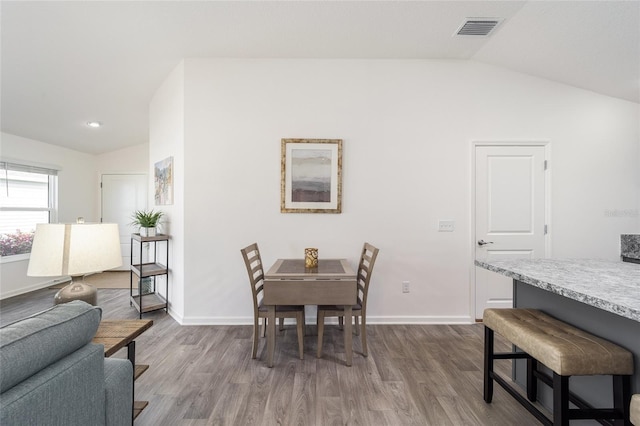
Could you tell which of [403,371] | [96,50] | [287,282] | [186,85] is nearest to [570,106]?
[403,371]

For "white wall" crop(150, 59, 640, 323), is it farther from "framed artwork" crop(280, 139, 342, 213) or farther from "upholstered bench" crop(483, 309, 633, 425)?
"upholstered bench" crop(483, 309, 633, 425)

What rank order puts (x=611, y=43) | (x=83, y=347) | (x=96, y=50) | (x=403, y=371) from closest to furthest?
1. (x=83, y=347)
2. (x=403, y=371)
3. (x=611, y=43)
4. (x=96, y=50)

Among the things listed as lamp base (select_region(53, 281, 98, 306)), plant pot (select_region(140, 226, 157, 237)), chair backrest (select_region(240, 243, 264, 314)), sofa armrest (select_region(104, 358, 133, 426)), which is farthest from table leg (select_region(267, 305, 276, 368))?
plant pot (select_region(140, 226, 157, 237))

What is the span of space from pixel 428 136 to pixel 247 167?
76.5 inches

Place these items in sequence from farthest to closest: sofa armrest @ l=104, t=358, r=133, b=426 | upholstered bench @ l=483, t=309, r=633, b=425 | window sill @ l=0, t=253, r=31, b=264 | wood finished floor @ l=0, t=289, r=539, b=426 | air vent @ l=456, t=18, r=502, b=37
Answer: window sill @ l=0, t=253, r=31, b=264, air vent @ l=456, t=18, r=502, b=37, wood finished floor @ l=0, t=289, r=539, b=426, upholstered bench @ l=483, t=309, r=633, b=425, sofa armrest @ l=104, t=358, r=133, b=426

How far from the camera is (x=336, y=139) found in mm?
2953

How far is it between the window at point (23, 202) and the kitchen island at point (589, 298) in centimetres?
572

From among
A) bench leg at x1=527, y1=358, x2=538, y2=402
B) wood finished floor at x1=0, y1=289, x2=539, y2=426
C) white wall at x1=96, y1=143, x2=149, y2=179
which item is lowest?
wood finished floor at x1=0, y1=289, x2=539, y2=426

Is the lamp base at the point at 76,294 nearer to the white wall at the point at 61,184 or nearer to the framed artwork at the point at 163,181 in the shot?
the framed artwork at the point at 163,181

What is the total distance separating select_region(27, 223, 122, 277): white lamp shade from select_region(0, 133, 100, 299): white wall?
3863 mm

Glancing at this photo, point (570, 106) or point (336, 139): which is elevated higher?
point (570, 106)

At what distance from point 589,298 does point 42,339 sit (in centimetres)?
189

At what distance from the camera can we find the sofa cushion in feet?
2.38

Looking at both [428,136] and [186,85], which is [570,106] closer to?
[428,136]
